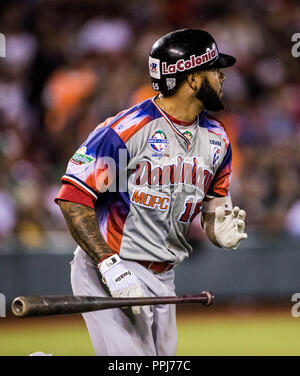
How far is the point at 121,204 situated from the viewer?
4.27 meters

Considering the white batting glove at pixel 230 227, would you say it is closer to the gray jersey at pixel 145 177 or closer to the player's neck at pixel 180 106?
the gray jersey at pixel 145 177

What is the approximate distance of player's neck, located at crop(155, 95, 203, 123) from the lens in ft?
14.4

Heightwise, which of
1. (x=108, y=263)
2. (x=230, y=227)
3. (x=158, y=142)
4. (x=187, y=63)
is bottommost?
(x=108, y=263)

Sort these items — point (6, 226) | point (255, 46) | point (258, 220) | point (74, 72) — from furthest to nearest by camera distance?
point (255, 46) → point (74, 72) → point (258, 220) → point (6, 226)

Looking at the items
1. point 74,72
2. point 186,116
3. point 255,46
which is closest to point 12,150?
point 74,72

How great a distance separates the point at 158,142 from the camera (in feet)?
14.0

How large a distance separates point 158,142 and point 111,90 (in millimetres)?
5725

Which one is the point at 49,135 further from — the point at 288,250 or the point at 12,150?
the point at 288,250

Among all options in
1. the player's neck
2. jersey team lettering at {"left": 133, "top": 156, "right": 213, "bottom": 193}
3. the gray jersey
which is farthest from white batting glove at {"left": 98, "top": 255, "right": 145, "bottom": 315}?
the player's neck

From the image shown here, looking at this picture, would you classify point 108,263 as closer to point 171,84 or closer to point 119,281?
point 119,281

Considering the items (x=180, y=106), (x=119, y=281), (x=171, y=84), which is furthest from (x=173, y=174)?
(x=119, y=281)

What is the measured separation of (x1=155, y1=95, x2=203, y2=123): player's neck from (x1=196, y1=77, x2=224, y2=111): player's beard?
2.0 inches

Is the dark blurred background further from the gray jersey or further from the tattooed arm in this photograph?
the tattooed arm
